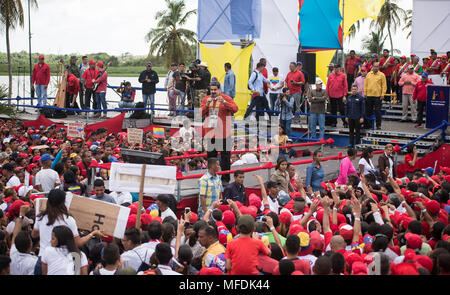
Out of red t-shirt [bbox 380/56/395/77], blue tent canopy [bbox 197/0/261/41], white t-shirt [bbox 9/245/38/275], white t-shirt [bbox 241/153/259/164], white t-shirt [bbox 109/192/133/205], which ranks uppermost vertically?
blue tent canopy [bbox 197/0/261/41]

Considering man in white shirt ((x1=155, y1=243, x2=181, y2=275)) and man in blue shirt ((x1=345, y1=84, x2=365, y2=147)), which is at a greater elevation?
man in blue shirt ((x1=345, y1=84, x2=365, y2=147))

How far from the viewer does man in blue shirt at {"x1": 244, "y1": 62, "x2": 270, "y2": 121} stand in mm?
17750

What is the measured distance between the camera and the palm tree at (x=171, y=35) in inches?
1954

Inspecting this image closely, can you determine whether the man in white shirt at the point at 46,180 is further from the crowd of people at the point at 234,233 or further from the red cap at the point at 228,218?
the red cap at the point at 228,218

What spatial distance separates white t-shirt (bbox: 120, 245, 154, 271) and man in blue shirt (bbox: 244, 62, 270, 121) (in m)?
11.6

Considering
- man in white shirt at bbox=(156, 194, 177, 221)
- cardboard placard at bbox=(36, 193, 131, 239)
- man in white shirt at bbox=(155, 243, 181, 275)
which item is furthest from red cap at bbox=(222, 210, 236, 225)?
man in white shirt at bbox=(155, 243, 181, 275)

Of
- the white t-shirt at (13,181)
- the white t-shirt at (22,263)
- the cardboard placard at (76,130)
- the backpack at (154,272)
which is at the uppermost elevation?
the cardboard placard at (76,130)

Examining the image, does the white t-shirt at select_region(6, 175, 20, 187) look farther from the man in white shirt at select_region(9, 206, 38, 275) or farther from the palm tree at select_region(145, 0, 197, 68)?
the palm tree at select_region(145, 0, 197, 68)

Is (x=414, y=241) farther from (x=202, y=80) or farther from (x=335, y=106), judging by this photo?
(x=202, y=80)

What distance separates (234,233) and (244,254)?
5.84ft

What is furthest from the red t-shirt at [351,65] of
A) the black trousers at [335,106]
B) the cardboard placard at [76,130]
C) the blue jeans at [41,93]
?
the blue jeans at [41,93]

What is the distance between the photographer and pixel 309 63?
2092cm

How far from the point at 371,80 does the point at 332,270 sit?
12.2 metres

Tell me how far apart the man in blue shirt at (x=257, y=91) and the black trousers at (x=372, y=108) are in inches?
123
